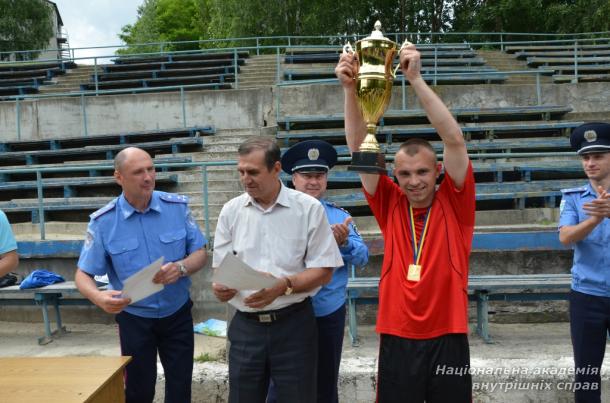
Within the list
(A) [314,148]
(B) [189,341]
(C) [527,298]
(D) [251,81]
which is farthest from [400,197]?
(D) [251,81]

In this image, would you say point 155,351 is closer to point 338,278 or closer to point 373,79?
point 338,278

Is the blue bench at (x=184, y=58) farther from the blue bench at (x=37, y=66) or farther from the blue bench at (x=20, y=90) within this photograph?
the blue bench at (x=20, y=90)

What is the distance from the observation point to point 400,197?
7.88ft

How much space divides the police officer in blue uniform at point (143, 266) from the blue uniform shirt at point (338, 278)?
28.4 inches

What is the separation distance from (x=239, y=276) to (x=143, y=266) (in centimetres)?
95

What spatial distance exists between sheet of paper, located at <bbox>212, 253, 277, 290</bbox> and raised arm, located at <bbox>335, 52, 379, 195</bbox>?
638 millimetres

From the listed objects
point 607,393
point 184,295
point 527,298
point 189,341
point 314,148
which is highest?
point 314,148

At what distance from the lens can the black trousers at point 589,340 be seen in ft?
9.05

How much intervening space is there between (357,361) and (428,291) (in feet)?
5.98

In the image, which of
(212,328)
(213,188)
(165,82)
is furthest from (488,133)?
(165,82)

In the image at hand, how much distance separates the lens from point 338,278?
116 inches

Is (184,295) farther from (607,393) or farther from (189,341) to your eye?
(607,393)

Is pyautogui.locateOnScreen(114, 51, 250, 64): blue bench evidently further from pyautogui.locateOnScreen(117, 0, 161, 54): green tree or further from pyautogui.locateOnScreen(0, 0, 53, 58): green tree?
pyautogui.locateOnScreen(117, 0, 161, 54): green tree

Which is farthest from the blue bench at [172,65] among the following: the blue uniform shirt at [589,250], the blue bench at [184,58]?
the blue uniform shirt at [589,250]
